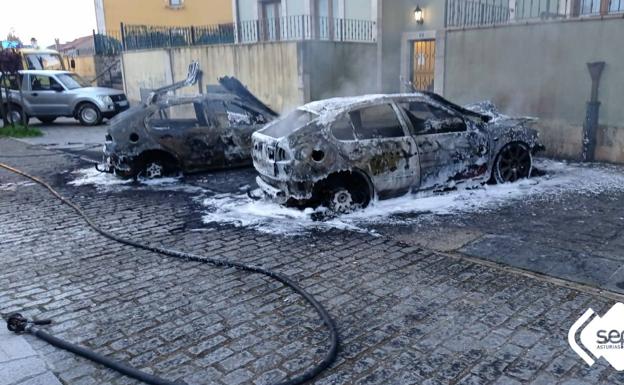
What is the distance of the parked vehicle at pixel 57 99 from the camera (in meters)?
17.5

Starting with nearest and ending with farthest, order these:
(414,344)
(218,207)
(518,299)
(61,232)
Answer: (414,344)
(518,299)
(61,232)
(218,207)

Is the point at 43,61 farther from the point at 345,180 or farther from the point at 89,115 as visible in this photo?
the point at 345,180

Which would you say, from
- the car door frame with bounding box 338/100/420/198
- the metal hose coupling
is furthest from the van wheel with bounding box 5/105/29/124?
the metal hose coupling

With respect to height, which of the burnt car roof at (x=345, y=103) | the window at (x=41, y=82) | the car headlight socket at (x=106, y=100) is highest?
the window at (x=41, y=82)

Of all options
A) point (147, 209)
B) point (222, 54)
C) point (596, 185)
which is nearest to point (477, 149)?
point (596, 185)

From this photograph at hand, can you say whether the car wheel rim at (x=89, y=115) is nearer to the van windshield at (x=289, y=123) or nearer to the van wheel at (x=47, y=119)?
the van wheel at (x=47, y=119)

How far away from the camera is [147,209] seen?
275 inches

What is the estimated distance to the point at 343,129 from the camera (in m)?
6.27

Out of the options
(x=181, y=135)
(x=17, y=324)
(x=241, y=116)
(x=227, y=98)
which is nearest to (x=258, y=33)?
(x=227, y=98)

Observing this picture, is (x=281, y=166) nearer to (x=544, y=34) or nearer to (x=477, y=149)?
(x=477, y=149)

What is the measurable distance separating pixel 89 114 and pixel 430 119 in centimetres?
1490

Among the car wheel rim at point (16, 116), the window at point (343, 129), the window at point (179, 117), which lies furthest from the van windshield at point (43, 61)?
the window at point (343, 129)

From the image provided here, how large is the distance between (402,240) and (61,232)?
4079 mm

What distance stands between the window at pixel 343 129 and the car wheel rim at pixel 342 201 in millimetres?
676
